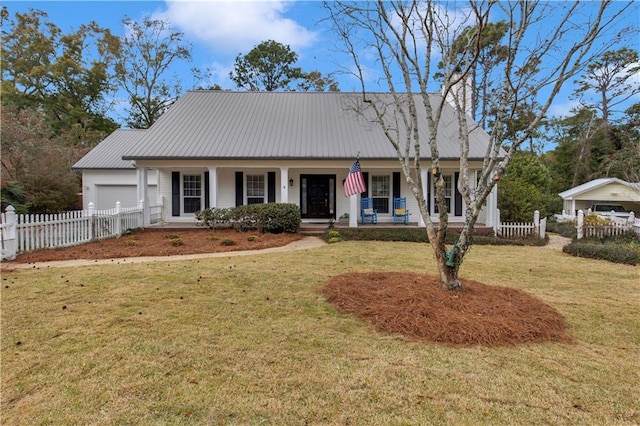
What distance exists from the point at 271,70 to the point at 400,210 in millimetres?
23941

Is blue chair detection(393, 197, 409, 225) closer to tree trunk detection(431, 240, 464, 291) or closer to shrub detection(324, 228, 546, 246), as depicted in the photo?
shrub detection(324, 228, 546, 246)

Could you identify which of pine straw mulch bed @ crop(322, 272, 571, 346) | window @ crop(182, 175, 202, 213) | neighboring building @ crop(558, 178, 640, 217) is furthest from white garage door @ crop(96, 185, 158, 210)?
neighboring building @ crop(558, 178, 640, 217)

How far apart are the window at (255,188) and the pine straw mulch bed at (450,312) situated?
988cm

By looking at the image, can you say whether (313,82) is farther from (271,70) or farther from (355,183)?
(355,183)

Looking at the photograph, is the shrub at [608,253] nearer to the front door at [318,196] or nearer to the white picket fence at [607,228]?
the white picket fence at [607,228]

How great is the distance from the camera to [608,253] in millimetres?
9391

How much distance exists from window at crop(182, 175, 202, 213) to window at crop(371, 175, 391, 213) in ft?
24.7

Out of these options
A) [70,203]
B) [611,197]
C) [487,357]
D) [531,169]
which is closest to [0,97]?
[70,203]

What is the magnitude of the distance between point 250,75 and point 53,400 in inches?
1337

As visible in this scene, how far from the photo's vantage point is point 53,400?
263 cm

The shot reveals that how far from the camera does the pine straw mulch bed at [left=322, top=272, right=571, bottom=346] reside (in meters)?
3.93

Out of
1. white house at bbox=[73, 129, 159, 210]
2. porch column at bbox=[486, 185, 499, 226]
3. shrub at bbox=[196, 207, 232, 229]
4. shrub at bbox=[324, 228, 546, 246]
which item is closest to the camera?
shrub at bbox=[324, 228, 546, 246]

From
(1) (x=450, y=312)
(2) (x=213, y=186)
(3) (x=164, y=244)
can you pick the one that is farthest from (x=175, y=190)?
(1) (x=450, y=312)

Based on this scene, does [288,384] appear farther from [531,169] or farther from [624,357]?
[531,169]
